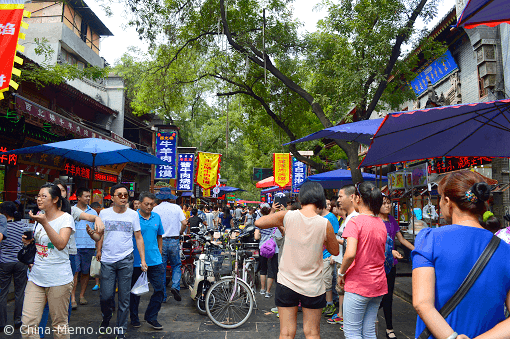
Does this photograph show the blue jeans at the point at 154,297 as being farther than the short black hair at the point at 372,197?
Yes

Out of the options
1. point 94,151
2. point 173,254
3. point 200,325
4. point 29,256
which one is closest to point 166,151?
point 94,151

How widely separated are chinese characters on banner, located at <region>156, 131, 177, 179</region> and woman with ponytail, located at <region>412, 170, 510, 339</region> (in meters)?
12.7

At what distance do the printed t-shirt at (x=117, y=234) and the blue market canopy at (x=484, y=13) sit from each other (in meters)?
4.48

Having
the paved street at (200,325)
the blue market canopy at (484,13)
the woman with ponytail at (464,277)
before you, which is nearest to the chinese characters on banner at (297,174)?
the paved street at (200,325)

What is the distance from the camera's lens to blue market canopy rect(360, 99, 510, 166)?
15.0 feet

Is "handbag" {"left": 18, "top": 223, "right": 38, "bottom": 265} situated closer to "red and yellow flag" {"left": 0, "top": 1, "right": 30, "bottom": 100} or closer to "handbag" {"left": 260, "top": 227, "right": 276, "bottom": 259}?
"red and yellow flag" {"left": 0, "top": 1, "right": 30, "bottom": 100}

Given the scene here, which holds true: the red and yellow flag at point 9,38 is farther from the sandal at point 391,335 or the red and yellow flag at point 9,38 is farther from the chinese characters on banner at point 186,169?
the chinese characters on banner at point 186,169

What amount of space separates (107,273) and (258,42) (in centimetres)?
976

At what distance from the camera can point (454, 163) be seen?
11.9 metres

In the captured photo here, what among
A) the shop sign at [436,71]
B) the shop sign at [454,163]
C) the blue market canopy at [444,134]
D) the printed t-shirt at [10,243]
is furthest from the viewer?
the shop sign at [436,71]

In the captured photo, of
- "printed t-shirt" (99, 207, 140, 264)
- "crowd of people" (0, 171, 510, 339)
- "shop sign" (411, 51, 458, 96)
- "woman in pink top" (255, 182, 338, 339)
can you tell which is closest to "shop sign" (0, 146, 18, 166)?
"crowd of people" (0, 171, 510, 339)

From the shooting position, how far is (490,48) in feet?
33.6

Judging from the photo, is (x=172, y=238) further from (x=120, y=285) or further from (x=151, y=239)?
(x=120, y=285)

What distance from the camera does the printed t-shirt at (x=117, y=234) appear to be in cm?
463
